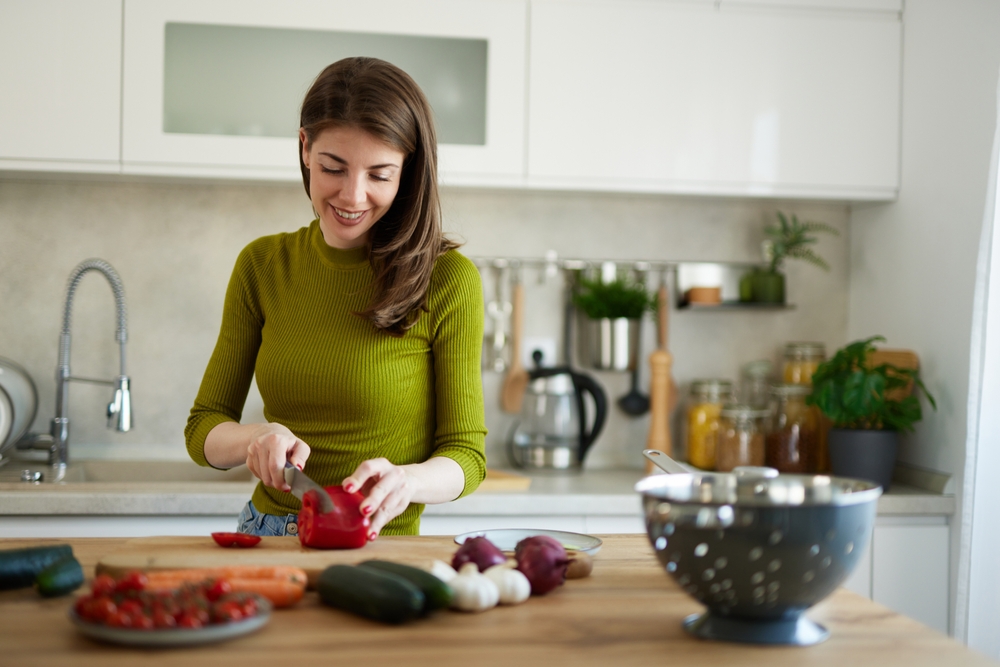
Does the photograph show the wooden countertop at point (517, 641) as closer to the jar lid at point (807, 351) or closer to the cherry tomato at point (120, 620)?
the cherry tomato at point (120, 620)

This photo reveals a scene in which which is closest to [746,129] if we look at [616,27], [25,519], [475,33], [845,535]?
[616,27]

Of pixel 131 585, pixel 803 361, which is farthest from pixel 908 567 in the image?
pixel 131 585

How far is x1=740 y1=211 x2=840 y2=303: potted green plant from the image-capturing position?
98.2 inches

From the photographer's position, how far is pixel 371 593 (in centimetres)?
79

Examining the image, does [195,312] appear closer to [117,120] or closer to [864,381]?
[117,120]

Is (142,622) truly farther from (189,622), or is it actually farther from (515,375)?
(515,375)

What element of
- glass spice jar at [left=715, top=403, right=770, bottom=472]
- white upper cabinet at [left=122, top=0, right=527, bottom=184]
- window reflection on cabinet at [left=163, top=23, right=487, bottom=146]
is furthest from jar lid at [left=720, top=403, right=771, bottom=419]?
window reflection on cabinet at [left=163, top=23, right=487, bottom=146]

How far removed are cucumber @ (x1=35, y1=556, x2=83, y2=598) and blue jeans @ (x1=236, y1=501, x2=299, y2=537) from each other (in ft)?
1.31

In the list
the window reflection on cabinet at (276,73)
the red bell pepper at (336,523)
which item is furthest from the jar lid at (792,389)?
the red bell pepper at (336,523)

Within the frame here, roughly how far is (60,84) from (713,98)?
5.00 feet

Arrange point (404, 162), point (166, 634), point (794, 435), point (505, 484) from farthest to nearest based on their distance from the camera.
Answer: point (794, 435) → point (505, 484) → point (404, 162) → point (166, 634)

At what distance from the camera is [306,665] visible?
68cm

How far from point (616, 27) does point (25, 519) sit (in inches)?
67.3

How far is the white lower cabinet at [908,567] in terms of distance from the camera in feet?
6.86
